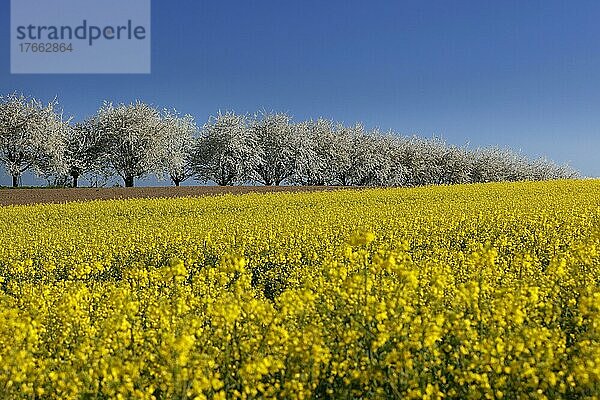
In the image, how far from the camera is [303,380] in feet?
12.6

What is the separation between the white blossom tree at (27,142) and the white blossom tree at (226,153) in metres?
12.4

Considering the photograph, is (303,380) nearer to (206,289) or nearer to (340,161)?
(206,289)

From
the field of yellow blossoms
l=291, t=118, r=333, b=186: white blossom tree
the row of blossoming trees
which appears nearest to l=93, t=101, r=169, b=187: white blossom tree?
the row of blossoming trees

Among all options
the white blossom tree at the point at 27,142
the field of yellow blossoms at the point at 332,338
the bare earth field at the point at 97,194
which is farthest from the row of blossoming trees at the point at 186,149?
the field of yellow blossoms at the point at 332,338

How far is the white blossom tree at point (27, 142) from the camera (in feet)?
146

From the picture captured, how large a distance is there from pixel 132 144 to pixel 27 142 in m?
8.10

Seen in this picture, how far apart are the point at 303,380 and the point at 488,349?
1.22 m

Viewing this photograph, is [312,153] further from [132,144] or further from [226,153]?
[132,144]

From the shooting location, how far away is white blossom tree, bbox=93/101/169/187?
4884 cm

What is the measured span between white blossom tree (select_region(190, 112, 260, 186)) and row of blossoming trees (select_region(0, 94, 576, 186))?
0.30 feet

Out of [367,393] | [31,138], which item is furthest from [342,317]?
[31,138]

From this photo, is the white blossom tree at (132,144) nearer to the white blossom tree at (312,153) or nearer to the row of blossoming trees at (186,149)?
the row of blossoming trees at (186,149)

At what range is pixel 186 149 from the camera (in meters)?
53.3

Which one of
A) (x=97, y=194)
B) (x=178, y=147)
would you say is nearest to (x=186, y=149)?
(x=178, y=147)
